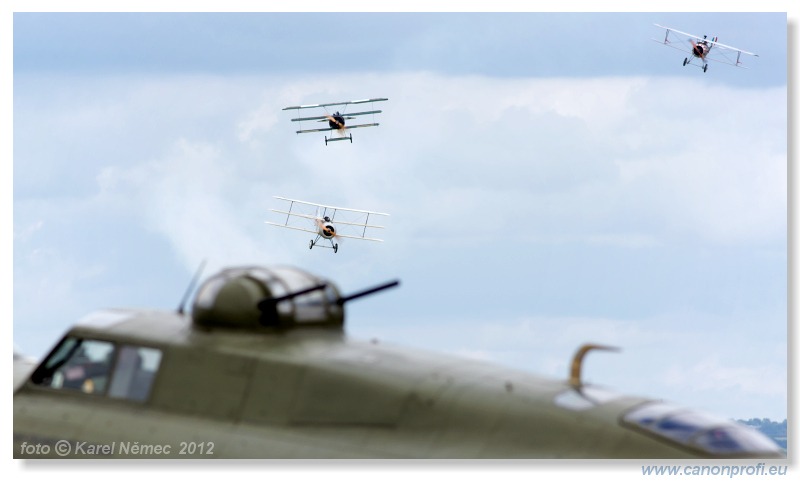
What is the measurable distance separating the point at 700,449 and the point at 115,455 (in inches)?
245

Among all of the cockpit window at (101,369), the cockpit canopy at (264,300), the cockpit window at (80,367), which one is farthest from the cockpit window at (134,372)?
the cockpit canopy at (264,300)

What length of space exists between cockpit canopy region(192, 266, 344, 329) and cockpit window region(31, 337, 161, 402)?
2.50 ft

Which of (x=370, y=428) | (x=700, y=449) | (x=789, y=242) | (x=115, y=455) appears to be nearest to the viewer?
Result: (x=700, y=449)

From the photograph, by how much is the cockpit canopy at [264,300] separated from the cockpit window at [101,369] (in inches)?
30.0

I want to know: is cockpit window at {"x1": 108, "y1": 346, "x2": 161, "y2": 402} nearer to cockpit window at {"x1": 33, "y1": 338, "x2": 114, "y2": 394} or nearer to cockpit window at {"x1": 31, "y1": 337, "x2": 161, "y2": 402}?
cockpit window at {"x1": 31, "y1": 337, "x2": 161, "y2": 402}

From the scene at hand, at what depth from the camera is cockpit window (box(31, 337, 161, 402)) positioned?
1516 cm

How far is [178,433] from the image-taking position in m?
14.5

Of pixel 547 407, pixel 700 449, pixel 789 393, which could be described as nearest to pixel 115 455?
pixel 547 407

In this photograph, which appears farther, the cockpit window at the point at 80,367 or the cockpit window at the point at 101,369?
the cockpit window at the point at 80,367

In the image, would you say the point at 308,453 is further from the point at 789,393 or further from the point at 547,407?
the point at 789,393

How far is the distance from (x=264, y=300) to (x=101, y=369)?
2.09 m

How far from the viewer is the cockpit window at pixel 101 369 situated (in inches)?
597

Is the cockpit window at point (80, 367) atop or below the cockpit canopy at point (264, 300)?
below

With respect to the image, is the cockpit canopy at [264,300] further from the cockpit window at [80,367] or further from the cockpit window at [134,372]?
the cockpit window at [80,367]
